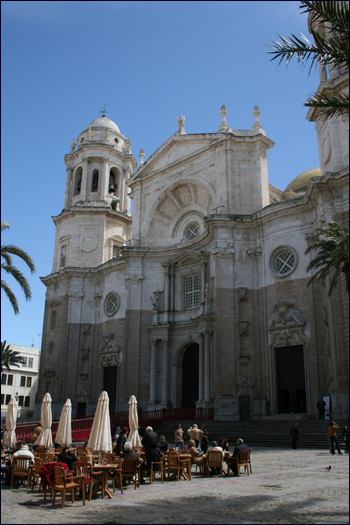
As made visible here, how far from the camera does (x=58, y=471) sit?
10992 millimetres

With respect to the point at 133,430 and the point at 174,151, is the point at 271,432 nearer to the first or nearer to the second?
the point at 133,430

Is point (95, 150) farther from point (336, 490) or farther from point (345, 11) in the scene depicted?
point (336, 490)

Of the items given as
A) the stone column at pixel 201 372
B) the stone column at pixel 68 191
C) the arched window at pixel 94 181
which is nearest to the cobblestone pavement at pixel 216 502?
the stone column at pixel 201 372

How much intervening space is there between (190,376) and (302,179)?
71.6ft

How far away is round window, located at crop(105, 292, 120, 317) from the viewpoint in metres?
41.6

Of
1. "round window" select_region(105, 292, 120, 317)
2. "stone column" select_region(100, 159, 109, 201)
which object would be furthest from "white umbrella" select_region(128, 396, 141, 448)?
"stone column" select_region(100, 159, 109, 201)

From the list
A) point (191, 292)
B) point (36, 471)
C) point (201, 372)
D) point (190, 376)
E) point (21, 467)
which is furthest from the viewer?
point (191, 292)

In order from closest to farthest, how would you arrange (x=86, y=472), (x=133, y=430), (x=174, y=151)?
(x=86, y=472), (x=133, y=430), (x=174, y=151)

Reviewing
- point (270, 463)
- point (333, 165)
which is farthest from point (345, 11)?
point (333, 165)

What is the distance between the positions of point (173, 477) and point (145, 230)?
93.7 ft

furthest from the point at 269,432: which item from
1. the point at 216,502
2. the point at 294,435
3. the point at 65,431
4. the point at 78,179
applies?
the point at 78,179

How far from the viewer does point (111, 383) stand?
40500 mm

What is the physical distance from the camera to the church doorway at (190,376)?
3588cm

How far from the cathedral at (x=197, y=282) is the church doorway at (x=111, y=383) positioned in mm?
124
